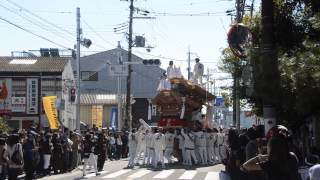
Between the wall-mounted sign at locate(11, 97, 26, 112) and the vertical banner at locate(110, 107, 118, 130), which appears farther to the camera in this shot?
the vertical banner at locate(110, 107, 118, 130)

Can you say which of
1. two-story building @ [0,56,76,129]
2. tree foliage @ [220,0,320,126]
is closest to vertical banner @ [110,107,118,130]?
two-story building @ [0,56,76,129]

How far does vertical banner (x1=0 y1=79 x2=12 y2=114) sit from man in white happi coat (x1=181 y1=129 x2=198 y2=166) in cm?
2545

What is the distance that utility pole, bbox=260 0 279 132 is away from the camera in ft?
35.1

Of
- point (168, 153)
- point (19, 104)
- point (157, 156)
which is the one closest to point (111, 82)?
point (19, 104)

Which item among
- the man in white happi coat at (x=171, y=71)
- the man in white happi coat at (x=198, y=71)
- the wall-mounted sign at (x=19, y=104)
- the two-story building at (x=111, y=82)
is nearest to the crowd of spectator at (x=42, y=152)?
the man in white happi coat at (x=171, y=71)

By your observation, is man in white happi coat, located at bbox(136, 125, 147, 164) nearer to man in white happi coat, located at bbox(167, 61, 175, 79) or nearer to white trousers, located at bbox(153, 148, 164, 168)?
white trousers, located at bbox(153, 148, 164, 168)

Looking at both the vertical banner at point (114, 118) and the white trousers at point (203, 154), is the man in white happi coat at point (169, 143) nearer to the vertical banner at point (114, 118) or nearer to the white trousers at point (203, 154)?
the white trousers at point (203, 154)

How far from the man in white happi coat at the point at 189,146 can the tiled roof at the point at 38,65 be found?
2763 cm

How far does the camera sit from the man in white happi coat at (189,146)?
28.2 metres

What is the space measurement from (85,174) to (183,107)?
7334 mm

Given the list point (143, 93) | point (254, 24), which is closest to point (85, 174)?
point (254, 24)

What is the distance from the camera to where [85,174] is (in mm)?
23047

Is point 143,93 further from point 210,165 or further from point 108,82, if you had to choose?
point 210,165

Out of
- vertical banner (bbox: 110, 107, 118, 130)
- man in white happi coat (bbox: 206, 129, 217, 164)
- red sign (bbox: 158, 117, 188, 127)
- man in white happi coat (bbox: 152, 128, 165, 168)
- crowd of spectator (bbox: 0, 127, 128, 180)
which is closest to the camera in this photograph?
crowd of spectator (bbox: 0, 127, 128, 180)
